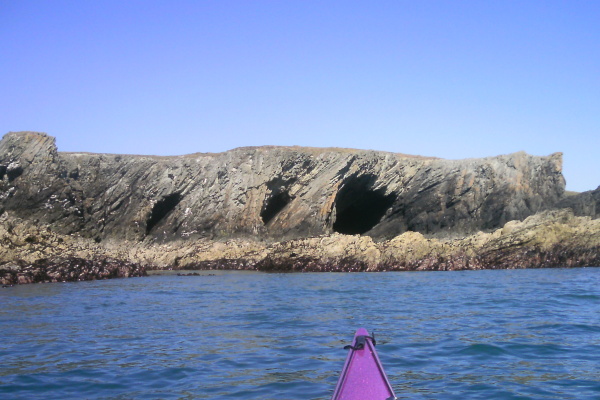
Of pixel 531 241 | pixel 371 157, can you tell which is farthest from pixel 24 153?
pixel 531 241

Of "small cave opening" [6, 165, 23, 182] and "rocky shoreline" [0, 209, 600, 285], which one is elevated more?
"small cave opening" [6, 165, 23, 182]

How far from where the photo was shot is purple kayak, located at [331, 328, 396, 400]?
22.7ft

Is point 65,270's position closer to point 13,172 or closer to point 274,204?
point 13,172

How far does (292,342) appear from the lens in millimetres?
12109

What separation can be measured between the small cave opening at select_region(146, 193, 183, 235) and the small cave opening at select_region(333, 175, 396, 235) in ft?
38.8

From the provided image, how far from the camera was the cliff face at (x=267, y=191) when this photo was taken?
4059 centimetres

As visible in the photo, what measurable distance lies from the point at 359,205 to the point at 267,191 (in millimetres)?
7330

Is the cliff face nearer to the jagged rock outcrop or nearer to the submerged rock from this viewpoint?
the jagged rock outcrop

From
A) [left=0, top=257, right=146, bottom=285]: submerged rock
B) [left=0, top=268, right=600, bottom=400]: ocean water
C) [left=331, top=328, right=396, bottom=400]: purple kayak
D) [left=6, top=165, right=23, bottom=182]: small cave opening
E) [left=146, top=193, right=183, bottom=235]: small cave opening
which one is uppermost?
[left=6, top=165, right=23, bottom=182]: small cave opening

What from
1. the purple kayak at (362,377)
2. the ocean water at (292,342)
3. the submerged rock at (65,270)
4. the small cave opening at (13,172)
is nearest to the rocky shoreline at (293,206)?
the small cave opening at (13,172)

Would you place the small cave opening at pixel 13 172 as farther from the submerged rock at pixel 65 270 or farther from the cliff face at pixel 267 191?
the submerged rock at pixel 65 270

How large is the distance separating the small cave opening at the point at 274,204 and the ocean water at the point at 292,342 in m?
21.4

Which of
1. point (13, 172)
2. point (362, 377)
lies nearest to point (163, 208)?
point (13, 172)

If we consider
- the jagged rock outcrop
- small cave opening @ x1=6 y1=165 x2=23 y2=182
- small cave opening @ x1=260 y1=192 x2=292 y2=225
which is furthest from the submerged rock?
the jagged rock outcrop
